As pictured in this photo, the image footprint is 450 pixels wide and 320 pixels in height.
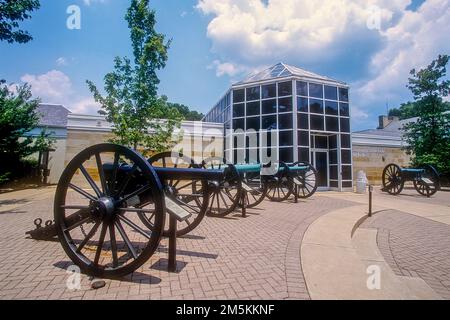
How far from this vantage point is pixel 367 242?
5.13 meters

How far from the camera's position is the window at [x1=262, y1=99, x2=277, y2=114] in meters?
16.0

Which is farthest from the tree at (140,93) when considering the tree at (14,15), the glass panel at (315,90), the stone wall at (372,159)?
the stone wall at (372,159)

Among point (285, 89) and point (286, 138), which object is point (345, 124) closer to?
point (286, 138)

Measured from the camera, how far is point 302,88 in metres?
15.8

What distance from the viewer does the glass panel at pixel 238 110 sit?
16984mm

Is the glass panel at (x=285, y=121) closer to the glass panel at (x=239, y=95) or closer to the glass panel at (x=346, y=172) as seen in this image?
the glass panel at (x=239, y=95)

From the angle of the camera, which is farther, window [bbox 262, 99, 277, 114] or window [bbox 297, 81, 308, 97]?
window [bbox 262, 99, 277, 114]

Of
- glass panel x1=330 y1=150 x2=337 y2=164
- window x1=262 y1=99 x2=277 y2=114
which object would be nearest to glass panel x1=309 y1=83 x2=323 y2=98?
window x1=262 y1=99 x2=277 y2=114

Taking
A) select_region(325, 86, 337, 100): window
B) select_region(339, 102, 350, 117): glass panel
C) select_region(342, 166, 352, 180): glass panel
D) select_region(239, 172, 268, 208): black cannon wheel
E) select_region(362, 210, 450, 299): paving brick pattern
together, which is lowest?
select_region(362, 210, 450, 299): paving brick pattern

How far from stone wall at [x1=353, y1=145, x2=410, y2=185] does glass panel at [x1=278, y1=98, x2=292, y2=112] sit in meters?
7.19

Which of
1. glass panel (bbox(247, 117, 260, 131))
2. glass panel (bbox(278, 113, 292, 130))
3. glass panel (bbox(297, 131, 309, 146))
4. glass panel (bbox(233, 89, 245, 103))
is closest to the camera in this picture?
glass panel (bbox(297, 131, 309, 146))

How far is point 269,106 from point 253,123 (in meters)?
1.52

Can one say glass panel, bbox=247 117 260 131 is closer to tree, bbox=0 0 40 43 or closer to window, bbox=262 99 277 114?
window, bbox=262 99 277 114
